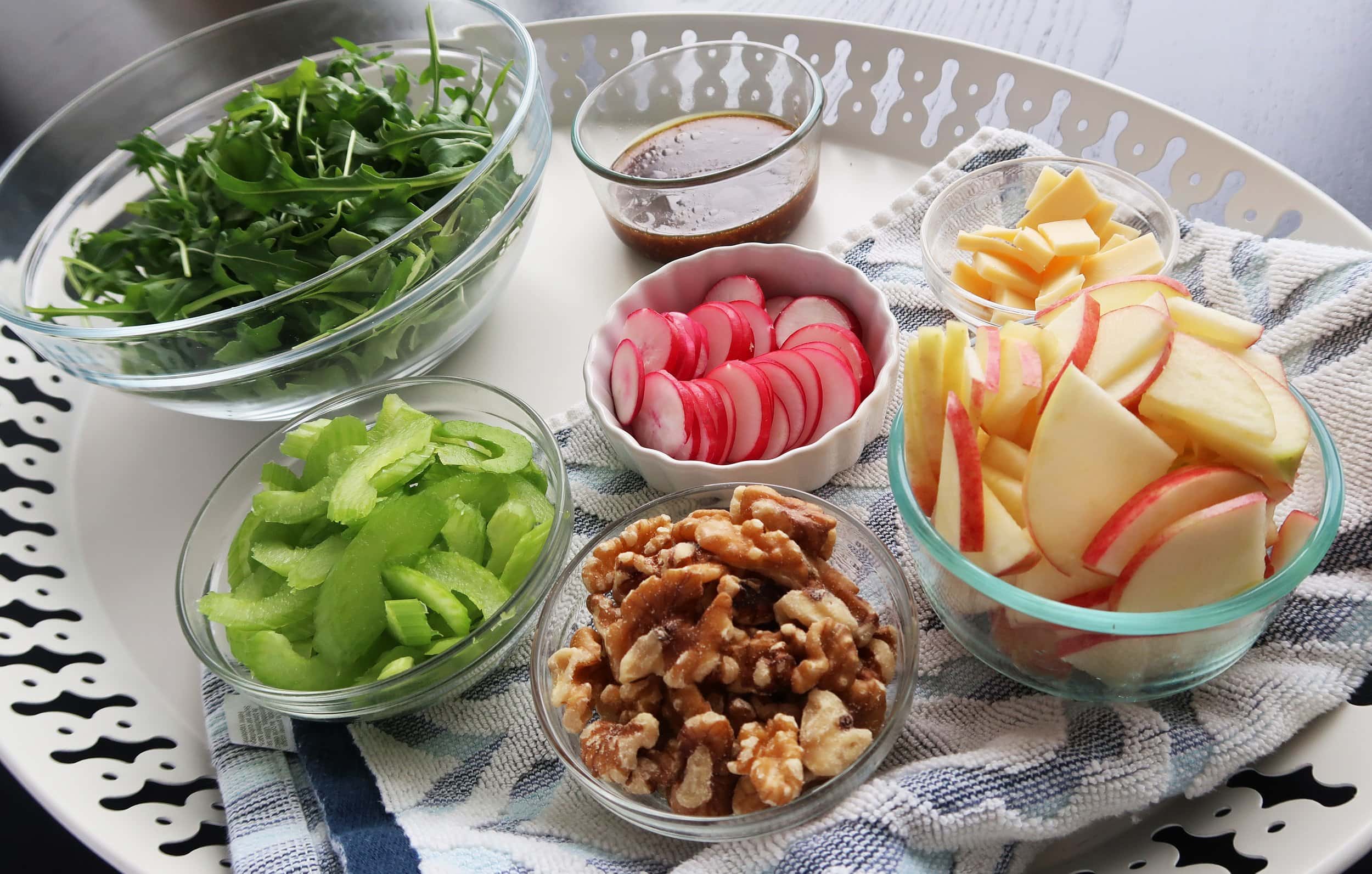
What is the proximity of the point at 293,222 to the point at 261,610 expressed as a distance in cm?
52

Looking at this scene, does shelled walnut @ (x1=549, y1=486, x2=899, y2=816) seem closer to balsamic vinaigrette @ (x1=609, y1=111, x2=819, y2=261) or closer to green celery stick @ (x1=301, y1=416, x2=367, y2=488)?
green celery stick @ (x1=301, y1=416, x2=367, y2=488)

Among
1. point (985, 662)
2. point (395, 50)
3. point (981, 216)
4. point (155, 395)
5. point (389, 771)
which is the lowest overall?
point (389, 771)

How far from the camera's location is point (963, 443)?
32.6 inches

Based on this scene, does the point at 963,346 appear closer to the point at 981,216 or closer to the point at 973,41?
the point at 981,216

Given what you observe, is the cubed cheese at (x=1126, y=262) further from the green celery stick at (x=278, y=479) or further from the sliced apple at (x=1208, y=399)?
the green celery stick at (x=278, y=479)

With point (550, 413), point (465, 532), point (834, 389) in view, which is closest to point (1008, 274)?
point (834, 389)

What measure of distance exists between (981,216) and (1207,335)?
0.57m

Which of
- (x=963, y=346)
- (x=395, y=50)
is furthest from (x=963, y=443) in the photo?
(x=395, y=50)

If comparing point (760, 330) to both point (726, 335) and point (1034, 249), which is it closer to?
point (726, 335)

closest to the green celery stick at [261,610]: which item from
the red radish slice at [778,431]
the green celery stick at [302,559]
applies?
the green celery stick at [302,559]

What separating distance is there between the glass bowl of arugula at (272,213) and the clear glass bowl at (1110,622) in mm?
662

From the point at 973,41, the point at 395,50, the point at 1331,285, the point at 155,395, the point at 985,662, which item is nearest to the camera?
the point at 985,662

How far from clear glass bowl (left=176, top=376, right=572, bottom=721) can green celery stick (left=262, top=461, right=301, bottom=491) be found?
0.08 metres

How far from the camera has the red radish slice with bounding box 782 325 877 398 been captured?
3.94 feet
